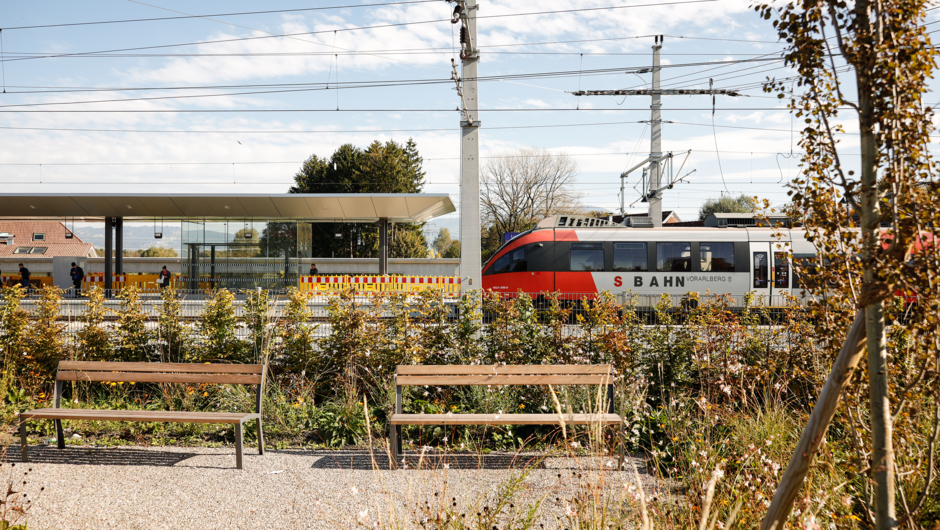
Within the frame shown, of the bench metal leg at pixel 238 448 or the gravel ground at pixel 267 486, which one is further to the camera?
the bench metal leg at pixel 238 448

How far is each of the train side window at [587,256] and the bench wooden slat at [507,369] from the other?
13106 mm

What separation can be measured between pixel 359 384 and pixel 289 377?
805 mm

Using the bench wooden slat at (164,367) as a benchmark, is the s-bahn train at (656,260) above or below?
above

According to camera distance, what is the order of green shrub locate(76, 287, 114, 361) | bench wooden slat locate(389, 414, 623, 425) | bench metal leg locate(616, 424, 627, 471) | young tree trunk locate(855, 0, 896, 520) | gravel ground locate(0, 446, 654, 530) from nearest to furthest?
young tree trunk locate(855, 0, 896, 520) < gravel ground locate(0, 446, 654, 530) < bench metal leg locate(616, 424, 627, 471) < bench wooden slat locate(389, 414, 623, 425) < green shrub locate(76, 287, 114, 361)

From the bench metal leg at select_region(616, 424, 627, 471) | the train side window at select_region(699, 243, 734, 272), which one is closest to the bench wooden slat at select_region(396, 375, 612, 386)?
the bench metal leg at select_region(616, 424, 627, 471)

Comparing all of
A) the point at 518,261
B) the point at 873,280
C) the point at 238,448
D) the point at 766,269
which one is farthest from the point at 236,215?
the point at 873,280

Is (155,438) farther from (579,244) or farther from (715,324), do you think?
(579,244)

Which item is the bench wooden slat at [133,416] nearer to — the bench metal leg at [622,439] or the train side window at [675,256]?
the bench metal leg at [622,439]

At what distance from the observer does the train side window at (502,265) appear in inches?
751

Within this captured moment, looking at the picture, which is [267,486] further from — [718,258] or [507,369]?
[718,258]

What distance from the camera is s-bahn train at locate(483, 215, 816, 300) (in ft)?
59.9

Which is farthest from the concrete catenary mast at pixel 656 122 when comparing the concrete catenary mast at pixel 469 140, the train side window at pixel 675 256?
the concrete catenary mast at pixel 469 140

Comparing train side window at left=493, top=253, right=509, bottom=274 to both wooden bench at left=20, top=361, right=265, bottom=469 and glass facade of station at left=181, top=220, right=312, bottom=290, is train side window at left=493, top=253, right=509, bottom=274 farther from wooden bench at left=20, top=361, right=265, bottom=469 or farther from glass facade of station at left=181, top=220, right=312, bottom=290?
wooden bench at left=20, top=361, right=265, bottom=469

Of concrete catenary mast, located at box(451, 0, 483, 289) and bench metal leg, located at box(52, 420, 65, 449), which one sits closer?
bench metal leg, located at box(52, 420, 65, 449)
